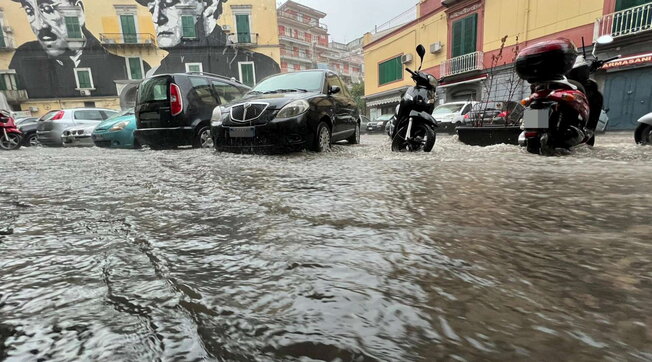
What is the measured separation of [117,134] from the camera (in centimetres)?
736

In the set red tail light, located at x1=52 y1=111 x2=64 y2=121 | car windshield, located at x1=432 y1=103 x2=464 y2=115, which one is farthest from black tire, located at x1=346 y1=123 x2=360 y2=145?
red tail light, located at x1=52 y1=111 x2=64 y2=121

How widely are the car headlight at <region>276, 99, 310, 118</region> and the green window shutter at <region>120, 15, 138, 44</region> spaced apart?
84.1ft

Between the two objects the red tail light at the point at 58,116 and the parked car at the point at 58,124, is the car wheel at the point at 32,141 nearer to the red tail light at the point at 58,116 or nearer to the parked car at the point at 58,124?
the parked car at the point at 58,124

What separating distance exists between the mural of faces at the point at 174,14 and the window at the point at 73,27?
4822 millimetres

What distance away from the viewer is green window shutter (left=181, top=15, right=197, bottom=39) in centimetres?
2545

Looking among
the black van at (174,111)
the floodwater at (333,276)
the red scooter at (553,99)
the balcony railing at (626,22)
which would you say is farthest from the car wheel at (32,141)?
the balcony railing at (626,22)

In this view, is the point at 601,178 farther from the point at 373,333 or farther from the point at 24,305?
the point at 24,305

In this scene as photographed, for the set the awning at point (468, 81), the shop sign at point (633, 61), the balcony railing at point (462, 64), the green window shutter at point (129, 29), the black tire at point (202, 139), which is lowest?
the black tire at point (202, 139)

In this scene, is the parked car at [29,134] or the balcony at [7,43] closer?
the parked car at [29,134]

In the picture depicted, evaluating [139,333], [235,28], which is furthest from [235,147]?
[235,28]

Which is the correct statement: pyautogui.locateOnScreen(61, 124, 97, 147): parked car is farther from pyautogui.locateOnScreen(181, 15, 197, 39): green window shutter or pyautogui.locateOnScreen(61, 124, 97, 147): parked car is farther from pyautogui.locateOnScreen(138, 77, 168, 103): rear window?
pyautogui.locateOnScreen(181, 15, 197, 39): green window shutter

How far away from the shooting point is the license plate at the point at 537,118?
3.92m

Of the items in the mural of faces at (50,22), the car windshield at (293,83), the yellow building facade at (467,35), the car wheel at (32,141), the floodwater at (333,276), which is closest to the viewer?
the floodwater at (333,276)

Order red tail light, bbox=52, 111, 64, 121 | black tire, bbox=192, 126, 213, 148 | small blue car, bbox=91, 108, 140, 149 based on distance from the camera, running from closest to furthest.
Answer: black tire, bbox=192, 126, 213, 148
small blue car, bbox=91, 108, 140, 149
red tail light, bbox=52, 111, 64, 121
